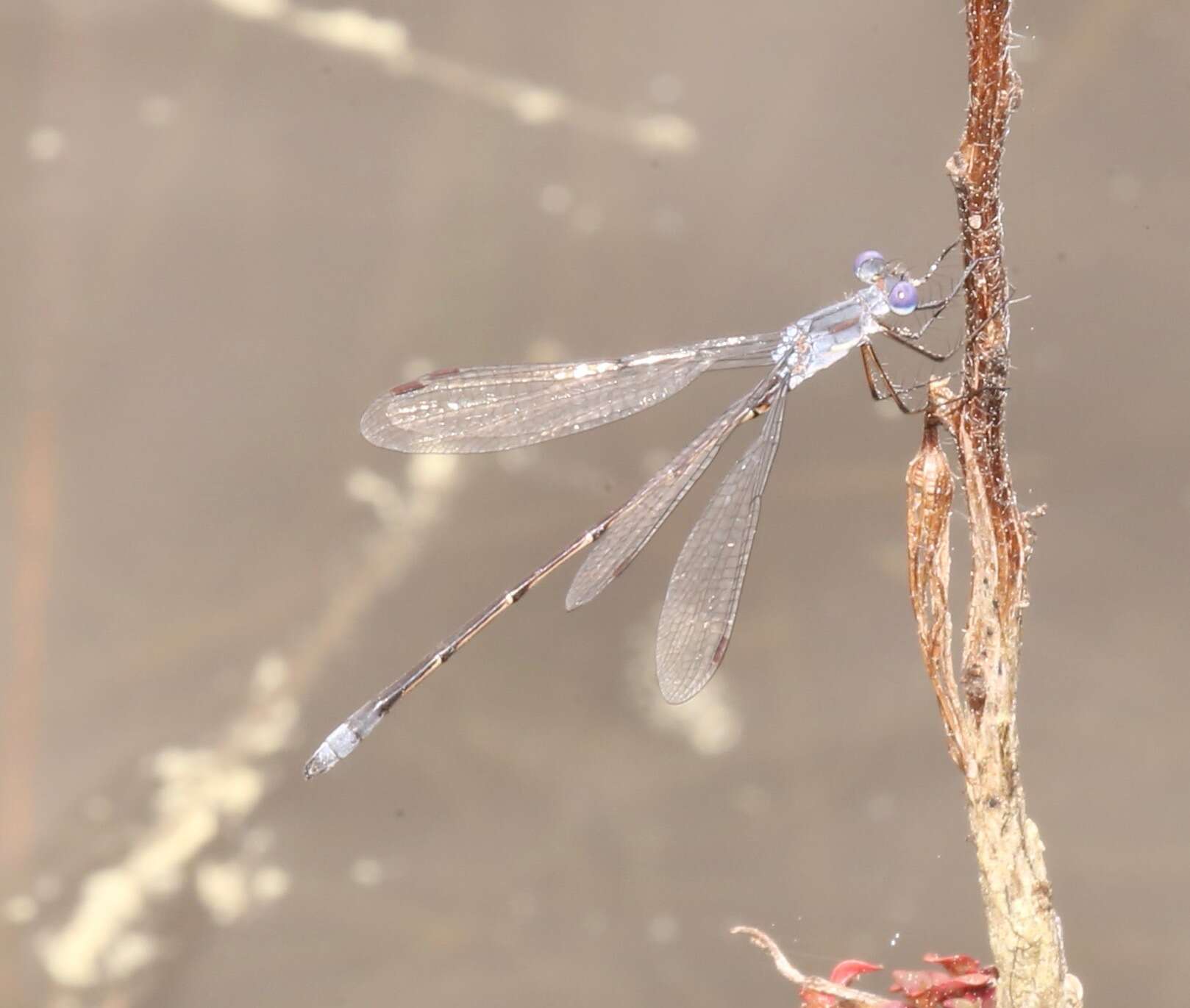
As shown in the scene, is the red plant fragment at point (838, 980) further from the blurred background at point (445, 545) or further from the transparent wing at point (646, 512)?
the blurred background at point (445, 545)

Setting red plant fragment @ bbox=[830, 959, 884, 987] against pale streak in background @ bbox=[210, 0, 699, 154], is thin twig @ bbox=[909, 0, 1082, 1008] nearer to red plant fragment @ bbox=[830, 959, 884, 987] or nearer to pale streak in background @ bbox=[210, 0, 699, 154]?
red plant fragment @ bbox=[830, 959, 884, 987]

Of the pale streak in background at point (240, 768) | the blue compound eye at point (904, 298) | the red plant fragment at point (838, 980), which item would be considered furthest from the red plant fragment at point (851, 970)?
the pale streak in background at point (240, 768)

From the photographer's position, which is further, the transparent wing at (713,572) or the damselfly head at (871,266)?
the transparent wing at (713,572)

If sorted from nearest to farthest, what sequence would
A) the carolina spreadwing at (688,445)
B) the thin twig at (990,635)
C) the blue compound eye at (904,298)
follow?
the thin twig at (990,635), the blue compound eye at (904,298), the carolina spreadwing at (688,445)

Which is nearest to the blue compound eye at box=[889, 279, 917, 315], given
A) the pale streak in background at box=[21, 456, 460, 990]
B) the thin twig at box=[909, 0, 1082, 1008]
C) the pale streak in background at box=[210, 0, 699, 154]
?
the thin twig at box=[909, 0, 1082, 1008]

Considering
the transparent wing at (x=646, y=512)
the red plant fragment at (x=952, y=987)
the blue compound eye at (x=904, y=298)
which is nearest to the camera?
the red plant fragment at (x=952, y=987)
